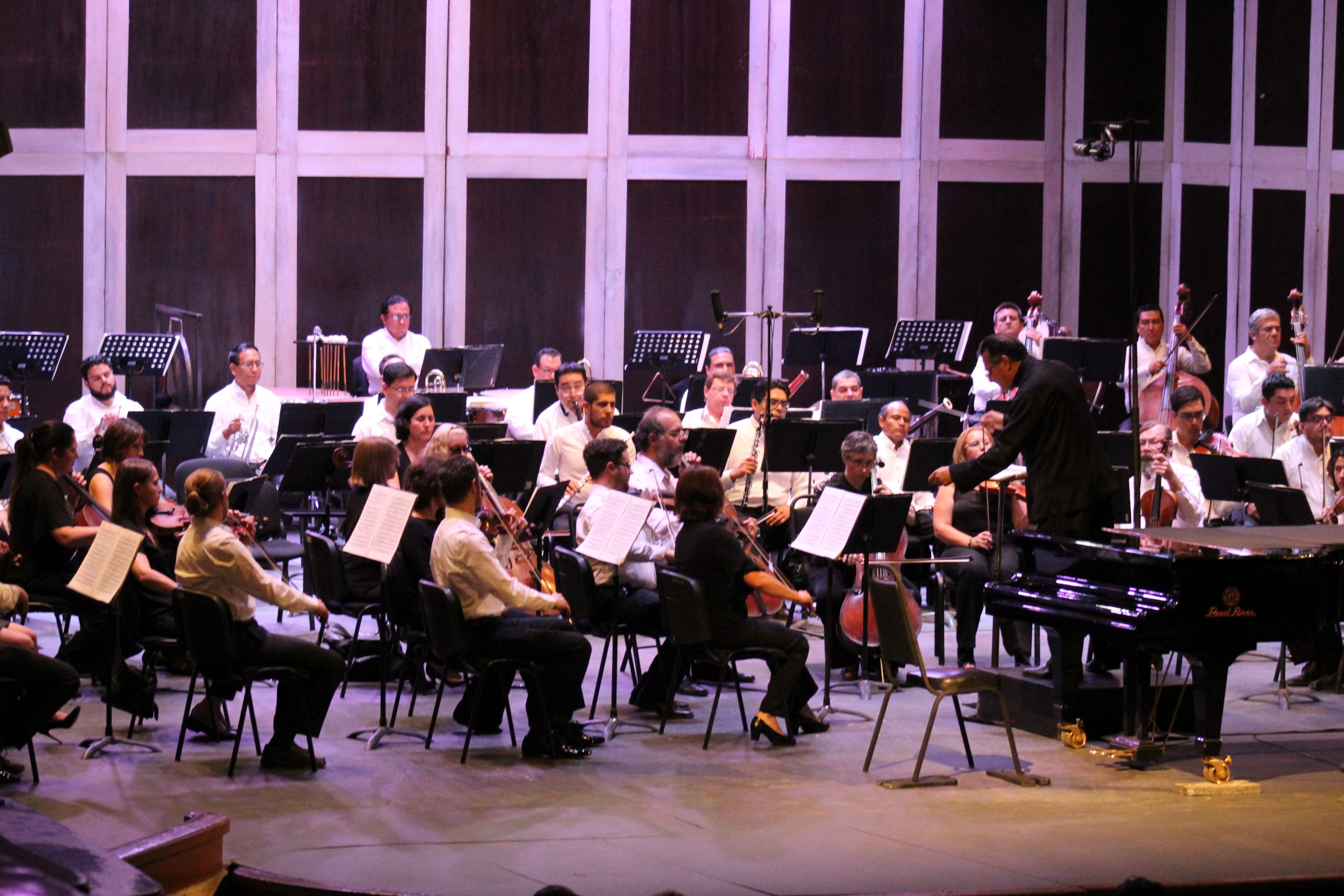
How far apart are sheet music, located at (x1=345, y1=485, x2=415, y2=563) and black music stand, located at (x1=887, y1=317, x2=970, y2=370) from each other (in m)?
6.78

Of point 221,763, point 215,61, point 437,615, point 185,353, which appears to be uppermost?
point 215,61

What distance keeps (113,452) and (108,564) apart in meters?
1.54

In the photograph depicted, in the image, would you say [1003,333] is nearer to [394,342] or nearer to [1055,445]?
[394,342]

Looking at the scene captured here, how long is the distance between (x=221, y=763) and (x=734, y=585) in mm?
2192

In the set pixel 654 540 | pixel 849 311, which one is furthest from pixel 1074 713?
pixel 849 311

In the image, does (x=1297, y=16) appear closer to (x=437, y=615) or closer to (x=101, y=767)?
(x=437, y=615)

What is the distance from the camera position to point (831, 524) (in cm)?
712

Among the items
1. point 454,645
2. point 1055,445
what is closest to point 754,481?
point 1055,445

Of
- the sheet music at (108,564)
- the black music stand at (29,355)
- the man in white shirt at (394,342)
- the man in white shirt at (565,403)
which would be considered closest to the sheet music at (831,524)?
the sheet music at (108,564)

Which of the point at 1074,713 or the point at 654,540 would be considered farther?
the point at 654,540

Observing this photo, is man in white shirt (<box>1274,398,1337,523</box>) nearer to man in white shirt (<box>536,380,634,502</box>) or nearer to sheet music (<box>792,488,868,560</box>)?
sheet music (<box>792,488,868,560</box>)

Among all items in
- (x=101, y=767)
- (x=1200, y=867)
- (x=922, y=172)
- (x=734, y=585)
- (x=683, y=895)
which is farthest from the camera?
(x=922, y=172)

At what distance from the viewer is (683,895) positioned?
4.41 m

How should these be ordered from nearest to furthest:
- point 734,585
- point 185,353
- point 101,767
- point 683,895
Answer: point 683,895 → point 101,767 → point 734,585 → point 185,353
